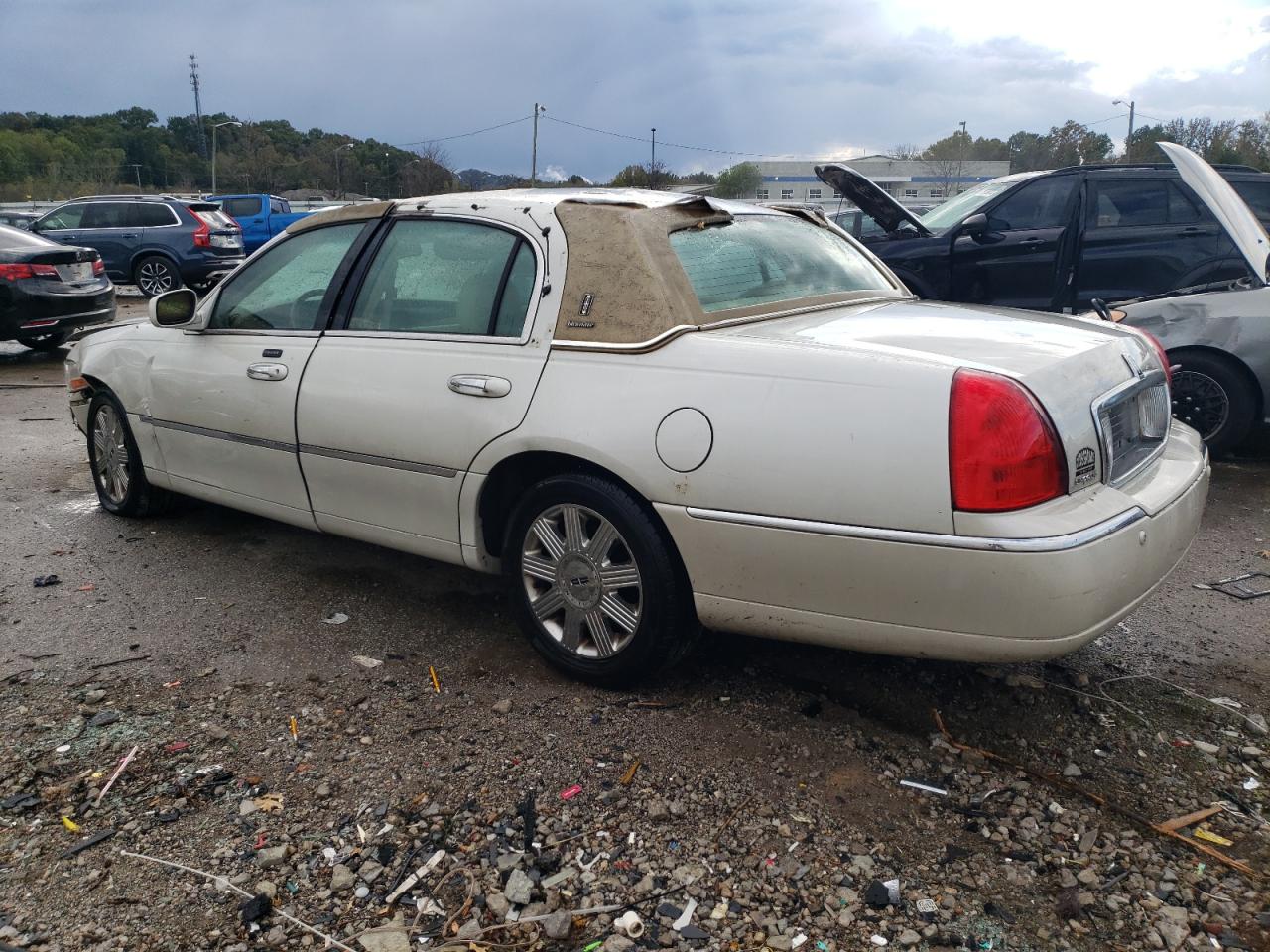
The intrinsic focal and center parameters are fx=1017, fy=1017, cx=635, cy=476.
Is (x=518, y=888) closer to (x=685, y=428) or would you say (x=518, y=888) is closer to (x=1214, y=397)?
(x=685, y=428)

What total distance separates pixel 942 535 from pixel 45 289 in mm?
10904

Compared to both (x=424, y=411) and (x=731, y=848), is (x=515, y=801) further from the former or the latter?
(x=424, y=411)

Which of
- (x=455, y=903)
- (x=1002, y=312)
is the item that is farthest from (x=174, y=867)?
(x=1002, y=312)

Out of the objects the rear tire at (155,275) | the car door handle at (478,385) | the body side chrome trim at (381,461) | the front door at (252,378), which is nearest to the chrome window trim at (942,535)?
the car door handle at (478,385)

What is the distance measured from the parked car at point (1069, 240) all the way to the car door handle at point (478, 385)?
4.38 m

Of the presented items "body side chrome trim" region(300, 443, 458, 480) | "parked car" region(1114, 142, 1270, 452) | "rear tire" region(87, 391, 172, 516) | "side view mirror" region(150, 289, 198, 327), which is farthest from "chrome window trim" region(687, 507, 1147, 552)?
"parked car" region(1114, 142, 1270, 452)

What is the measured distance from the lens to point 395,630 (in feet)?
13.0

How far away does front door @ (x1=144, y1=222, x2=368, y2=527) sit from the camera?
4.11 metres

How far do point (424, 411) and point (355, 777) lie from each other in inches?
50.0

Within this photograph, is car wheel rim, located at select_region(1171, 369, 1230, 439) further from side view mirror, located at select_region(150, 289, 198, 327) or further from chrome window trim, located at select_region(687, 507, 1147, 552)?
side view mirror, located at select_region(150, 289, 198, 327)

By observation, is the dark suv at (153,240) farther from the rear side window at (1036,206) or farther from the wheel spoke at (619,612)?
the wheel spoke at (619,612)

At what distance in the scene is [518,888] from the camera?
2441 millimetres

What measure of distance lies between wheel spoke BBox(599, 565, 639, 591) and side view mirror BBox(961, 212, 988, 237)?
5.78 metres

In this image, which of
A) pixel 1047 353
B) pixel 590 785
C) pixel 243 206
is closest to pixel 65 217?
pixel 243 206
